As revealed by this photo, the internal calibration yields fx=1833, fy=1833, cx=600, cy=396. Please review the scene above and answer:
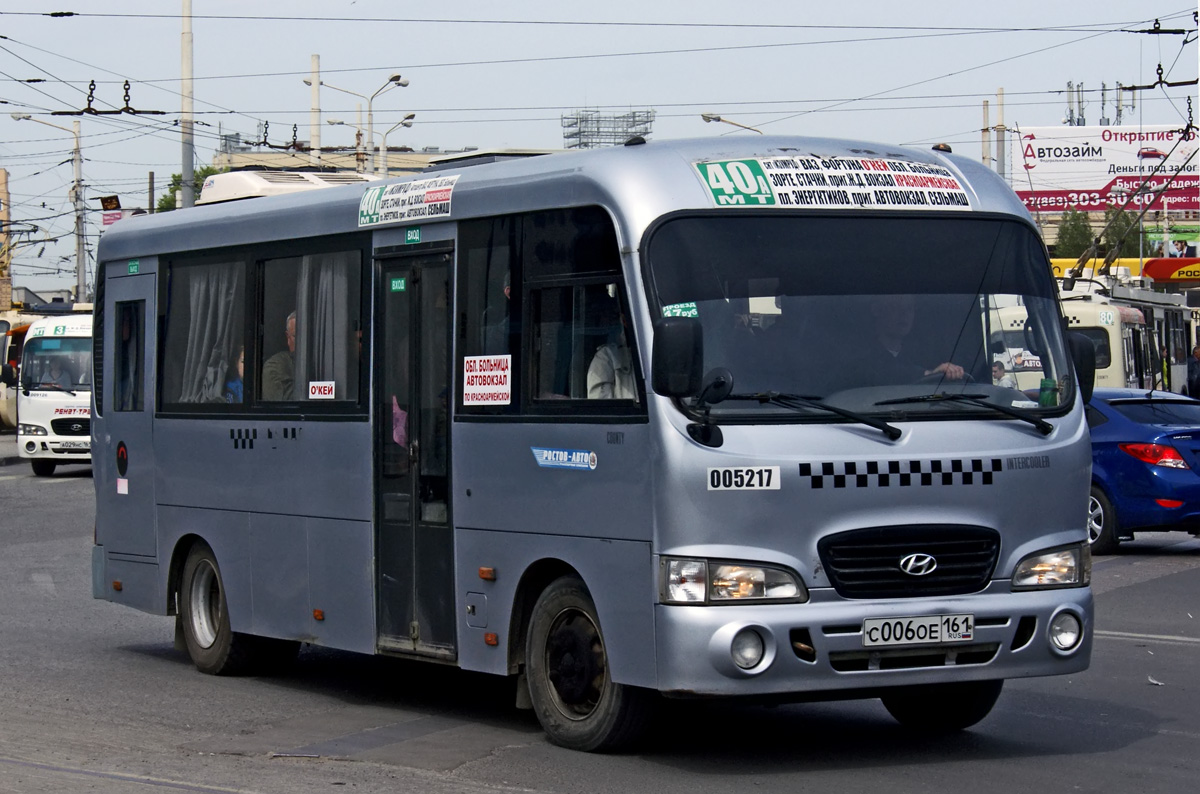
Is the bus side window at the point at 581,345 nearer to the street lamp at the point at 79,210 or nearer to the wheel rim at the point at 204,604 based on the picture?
the wheel rim at the point at 204,604

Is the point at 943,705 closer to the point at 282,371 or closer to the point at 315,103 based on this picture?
the point at 282,371

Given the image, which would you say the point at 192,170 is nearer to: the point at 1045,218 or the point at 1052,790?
the point at 1052,790

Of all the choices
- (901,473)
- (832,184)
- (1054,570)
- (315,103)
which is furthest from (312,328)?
(315,103)

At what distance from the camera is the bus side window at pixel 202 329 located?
11039 millimetres

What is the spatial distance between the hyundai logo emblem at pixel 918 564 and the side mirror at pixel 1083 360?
1.25 m

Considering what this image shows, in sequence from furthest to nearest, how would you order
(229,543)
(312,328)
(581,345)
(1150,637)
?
(1150,637), (229,543), (312,328), (581,345)

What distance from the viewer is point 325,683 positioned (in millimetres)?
10797

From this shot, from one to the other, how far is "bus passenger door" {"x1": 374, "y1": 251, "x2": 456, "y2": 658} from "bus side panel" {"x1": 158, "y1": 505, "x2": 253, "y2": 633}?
62.5 inches

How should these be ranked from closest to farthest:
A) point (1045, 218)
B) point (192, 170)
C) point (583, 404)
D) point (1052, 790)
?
point (1052, 790)
point (583, 404)
point (192, 170)
point (1045, 218)

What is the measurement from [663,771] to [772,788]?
561 millimetres

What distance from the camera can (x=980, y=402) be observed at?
777cm

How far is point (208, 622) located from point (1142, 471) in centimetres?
946

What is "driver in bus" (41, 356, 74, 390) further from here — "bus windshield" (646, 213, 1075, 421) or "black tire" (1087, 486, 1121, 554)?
"bus windshield" (646, 213, 1075, 421)

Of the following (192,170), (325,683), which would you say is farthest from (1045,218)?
(325,683)
